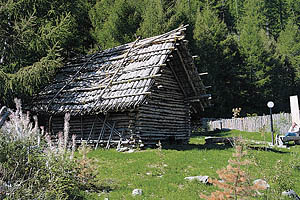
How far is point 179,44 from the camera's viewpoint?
55.6 ft

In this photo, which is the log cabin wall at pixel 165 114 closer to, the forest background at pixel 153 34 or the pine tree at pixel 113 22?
the forest background at pixel 153 34

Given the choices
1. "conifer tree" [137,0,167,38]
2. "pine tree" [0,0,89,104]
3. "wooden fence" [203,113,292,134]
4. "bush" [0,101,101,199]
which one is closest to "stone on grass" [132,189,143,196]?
"bush" [0,101,101,199]

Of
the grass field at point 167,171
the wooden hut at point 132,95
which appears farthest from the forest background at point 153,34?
the grass field at point 167,171

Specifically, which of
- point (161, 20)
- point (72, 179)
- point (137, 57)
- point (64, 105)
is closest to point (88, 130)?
point (64, 105)

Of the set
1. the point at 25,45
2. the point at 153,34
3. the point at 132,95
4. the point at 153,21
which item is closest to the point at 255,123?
the point at 153,34

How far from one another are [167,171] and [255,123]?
23.0 metres

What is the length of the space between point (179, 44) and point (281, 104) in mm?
32065

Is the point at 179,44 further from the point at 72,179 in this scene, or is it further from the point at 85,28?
the point at 85,28

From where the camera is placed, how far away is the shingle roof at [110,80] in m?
15.3

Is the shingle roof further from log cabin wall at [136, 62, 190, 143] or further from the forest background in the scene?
the forest background

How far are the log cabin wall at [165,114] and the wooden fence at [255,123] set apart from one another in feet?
26.6

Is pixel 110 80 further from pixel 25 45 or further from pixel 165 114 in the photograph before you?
pixel 25 45

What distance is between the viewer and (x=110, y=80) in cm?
1702

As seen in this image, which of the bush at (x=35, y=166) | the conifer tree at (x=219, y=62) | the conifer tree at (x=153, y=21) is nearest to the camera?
the bush at (x=35, y=166)
